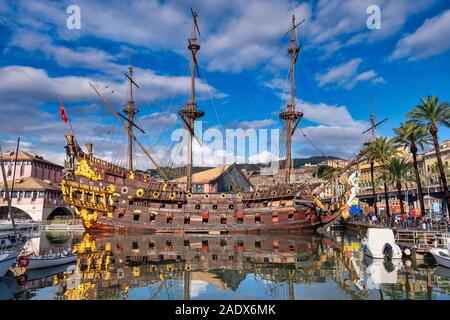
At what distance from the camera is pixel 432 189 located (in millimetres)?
70938

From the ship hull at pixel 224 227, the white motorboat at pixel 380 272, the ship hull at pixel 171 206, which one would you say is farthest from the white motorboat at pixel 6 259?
the ship hull at pixel 224 227

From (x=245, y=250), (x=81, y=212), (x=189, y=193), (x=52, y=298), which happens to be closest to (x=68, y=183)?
(x=81, y=212)

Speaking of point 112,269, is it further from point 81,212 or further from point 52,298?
point 81,212

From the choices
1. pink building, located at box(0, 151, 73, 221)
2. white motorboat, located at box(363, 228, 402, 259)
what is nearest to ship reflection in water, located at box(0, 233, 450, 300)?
white motorboat, located at box(363, 228, 402, 259)

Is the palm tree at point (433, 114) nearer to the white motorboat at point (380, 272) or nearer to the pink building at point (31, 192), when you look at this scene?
the white motorboat at point (380, 272)

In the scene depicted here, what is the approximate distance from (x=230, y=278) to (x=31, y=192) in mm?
58384

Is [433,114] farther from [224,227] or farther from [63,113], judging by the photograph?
[63,113]

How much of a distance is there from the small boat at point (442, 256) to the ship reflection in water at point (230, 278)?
0.67 meters

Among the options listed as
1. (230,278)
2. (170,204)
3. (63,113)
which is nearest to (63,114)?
(63,113)

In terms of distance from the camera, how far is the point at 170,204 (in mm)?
52781

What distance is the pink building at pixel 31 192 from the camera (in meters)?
64.9

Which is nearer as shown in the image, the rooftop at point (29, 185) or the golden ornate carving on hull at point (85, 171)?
the golden ornate carving on hull at point (85, 171)
